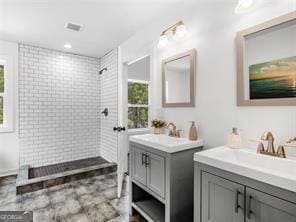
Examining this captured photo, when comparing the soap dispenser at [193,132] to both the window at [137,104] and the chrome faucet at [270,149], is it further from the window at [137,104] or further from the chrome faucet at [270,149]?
→ the window at [137,104]

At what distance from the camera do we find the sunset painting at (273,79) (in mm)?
1166

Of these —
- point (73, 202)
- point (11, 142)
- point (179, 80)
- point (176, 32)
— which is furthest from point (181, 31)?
point (11, 142)

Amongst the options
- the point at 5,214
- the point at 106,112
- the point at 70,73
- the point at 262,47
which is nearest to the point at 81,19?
the point at 70,73

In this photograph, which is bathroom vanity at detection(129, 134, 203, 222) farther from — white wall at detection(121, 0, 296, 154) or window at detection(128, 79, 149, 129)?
window at detection(128, 79, 149, 129)

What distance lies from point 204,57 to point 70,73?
299 cm

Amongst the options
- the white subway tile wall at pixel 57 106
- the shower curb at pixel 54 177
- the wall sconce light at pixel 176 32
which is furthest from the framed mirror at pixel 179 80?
the shower curb at pixel 54 177

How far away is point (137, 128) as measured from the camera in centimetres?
440

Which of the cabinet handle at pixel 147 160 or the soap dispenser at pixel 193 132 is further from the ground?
the soap dispenser at pixel 193 132

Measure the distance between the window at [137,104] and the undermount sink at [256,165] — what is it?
10.1ft

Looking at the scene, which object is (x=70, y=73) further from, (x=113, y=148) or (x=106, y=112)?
(x=113, y=148)

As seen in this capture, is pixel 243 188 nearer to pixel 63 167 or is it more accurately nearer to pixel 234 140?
pixel 234 140

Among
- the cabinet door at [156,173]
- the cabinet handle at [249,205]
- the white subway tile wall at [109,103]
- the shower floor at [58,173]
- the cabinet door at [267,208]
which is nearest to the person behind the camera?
the cabinet door at [267,208]

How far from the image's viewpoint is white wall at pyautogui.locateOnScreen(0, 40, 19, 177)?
120 inches

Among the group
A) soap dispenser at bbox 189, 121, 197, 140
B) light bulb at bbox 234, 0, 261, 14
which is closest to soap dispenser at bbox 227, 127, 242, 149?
soap dispenser at bbox 189, 121, 197, 140
